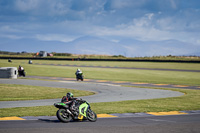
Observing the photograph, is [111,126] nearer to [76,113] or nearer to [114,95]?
[76,113]

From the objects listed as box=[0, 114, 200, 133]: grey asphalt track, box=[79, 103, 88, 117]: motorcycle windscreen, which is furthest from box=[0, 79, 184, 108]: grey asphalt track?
box=[79, 103, 88, 117]: motorcycle windscreen

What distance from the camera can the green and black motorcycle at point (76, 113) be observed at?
42.1 ft

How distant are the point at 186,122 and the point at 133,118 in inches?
97.2

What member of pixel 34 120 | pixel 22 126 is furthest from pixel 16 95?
pixel 22 126

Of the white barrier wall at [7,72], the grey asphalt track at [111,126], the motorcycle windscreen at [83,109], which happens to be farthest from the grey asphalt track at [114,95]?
the white barrier wall at [7,72]

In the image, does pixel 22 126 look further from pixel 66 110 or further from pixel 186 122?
pixel 186 122

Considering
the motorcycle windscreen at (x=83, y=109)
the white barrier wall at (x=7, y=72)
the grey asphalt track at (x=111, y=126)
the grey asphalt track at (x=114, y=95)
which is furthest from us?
→ the white barrier wall at (x=7, y=72)

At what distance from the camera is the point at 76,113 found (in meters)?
13.1

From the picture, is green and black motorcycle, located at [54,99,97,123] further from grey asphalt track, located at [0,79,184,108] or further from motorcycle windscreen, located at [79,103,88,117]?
grey asphalt track, located at [0,79,184,108]

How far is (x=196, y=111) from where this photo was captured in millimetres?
17438

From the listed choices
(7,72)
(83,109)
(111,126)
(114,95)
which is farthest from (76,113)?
(7,72)

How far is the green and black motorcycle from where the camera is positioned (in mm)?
12844

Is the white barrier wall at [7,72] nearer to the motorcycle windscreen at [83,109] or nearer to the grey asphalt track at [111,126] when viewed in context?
the grey asphalt track at [111,126]

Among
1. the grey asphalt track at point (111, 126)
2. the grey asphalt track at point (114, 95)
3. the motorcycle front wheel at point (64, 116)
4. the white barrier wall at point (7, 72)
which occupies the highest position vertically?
the white barrier wall at point (7, 72)
